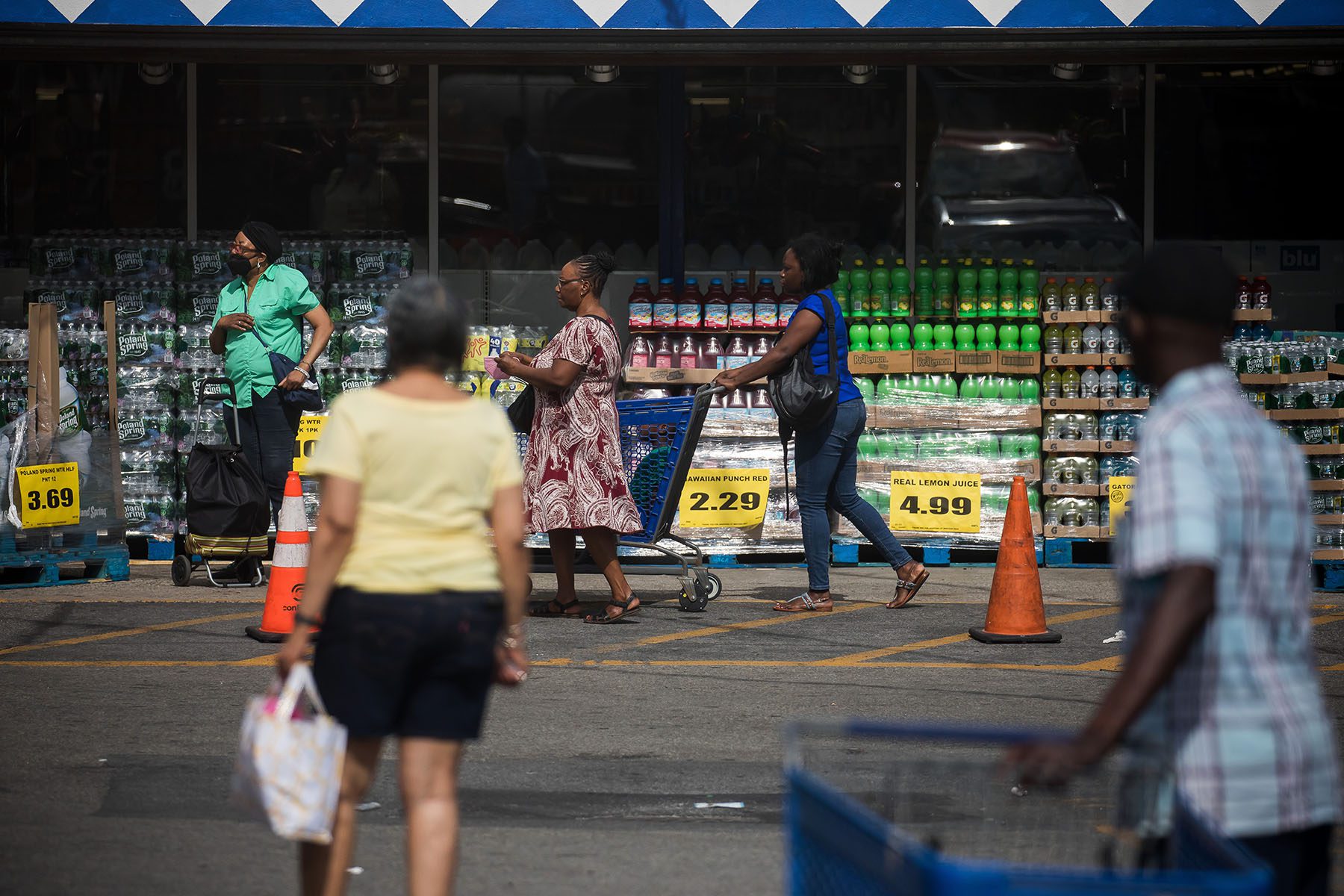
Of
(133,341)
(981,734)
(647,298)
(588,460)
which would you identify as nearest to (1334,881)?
(981,734)

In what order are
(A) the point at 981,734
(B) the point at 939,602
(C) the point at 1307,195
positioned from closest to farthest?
(A) the point at 981,734 < (B) the point at 939,602 < (C) the point at 1307,195

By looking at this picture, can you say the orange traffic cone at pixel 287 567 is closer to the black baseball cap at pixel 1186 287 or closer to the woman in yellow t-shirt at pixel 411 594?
the woman in yellow t-shirt at pixel 411 594

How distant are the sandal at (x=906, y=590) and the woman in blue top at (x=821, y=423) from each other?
0.04 metres

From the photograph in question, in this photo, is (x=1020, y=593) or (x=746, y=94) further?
(x=746, y=94)

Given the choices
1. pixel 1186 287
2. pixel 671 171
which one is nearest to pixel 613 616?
pixel 671 171

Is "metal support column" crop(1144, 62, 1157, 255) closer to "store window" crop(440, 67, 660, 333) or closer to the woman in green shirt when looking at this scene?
"store window" crop(440, 67, 660, 333)

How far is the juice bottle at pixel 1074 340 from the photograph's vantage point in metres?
12.0

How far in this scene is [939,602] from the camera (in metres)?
10.7

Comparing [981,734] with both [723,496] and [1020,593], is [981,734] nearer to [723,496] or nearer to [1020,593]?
[1020,593]

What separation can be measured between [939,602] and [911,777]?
4634mm

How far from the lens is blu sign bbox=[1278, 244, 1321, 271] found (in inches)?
544

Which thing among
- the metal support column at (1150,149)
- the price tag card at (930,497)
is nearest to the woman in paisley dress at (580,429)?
the price tag card at (930,497)

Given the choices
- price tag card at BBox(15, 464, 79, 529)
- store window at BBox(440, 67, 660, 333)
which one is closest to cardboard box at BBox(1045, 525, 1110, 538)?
store window at BBox(440, 67, 660, 333)

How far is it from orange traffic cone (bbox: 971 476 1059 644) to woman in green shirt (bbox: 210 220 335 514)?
4.40 m
